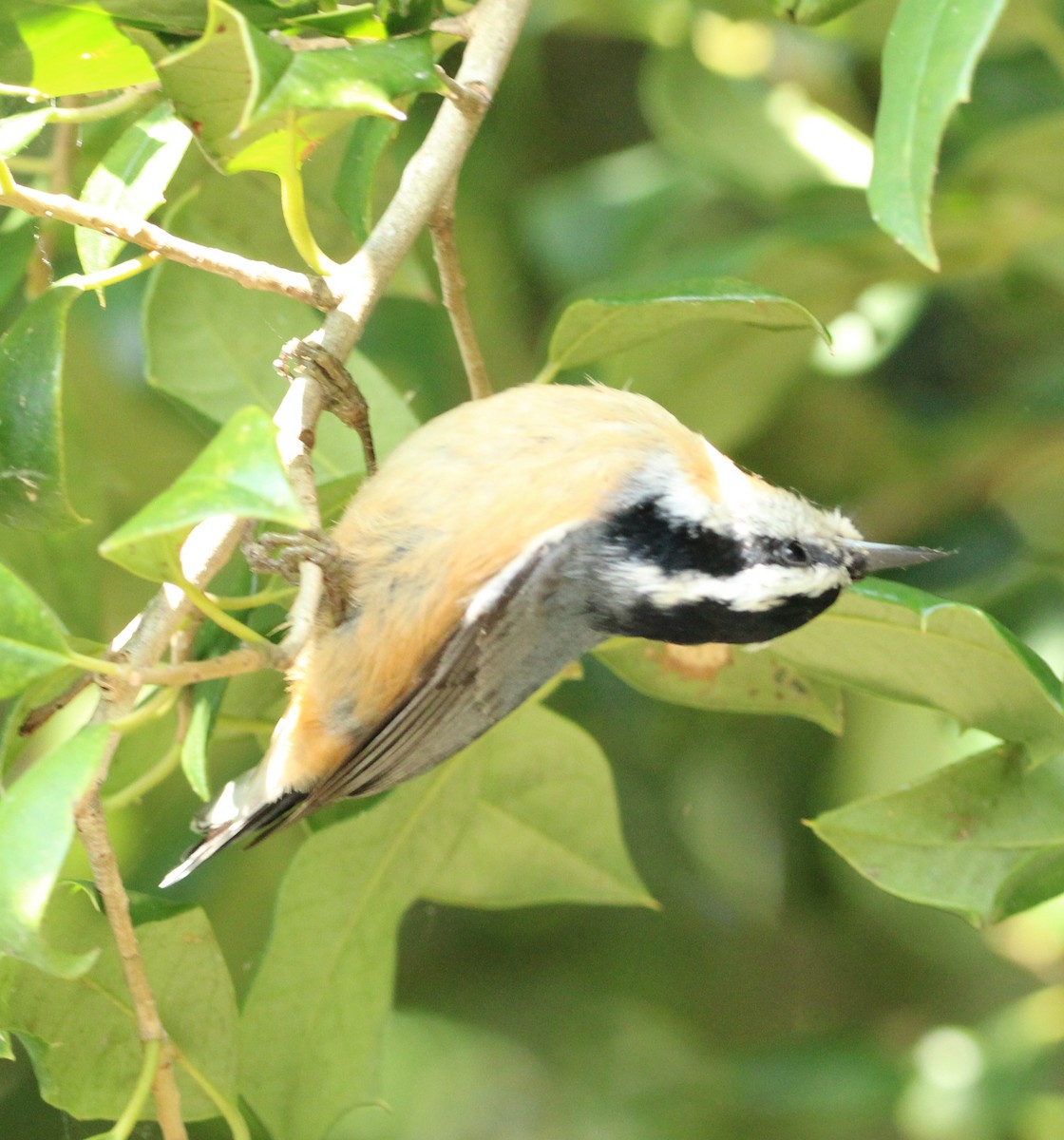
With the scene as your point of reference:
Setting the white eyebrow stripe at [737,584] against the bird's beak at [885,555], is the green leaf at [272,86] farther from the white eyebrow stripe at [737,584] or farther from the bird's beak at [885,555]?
Result: the bird's beak at [885,555]

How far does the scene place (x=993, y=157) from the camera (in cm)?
227

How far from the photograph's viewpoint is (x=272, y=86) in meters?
1.08

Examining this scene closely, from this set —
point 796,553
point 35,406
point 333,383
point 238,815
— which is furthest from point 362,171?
point 238,815

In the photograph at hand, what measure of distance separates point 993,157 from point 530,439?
119 cm

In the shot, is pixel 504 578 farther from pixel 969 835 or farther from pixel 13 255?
pixel 13 255

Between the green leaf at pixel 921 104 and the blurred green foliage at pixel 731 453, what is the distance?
0.92 m

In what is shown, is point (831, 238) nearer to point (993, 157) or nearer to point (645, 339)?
point (993, 157)

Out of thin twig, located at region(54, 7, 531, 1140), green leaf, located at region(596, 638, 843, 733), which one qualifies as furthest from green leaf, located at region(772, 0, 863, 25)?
green leaf, located at region(596, 638, 843, 733)

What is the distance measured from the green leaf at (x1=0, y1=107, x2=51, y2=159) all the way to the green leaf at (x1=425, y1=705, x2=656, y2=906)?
1034 mm

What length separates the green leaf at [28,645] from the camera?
114 centimetres

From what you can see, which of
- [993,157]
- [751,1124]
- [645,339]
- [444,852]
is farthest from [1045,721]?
[751,1124]

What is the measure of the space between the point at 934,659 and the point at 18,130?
3.75ft

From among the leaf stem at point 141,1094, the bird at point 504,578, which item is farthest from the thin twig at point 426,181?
the leaf stem at point 141,1094

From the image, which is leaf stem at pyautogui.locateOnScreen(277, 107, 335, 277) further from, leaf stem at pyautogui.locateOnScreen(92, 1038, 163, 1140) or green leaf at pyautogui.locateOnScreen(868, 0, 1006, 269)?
leaf stem at pyautogui.locateOnScreen(92, 1038, 163, 1140)
